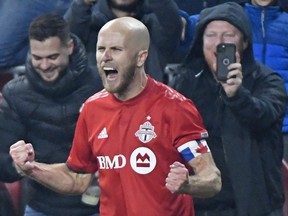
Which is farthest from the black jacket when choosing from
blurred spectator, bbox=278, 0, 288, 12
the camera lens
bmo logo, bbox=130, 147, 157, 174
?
blurred spectator, bbox=278, 0, 288, 12

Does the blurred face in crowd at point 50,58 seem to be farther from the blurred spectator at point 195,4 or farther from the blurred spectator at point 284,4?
the blurred spectator at point 284,4

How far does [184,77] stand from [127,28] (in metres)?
1.22

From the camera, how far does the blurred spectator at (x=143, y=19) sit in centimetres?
700

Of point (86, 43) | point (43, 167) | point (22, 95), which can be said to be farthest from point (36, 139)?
point (43, 167)

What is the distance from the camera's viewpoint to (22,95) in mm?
6844

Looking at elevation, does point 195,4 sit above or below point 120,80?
below

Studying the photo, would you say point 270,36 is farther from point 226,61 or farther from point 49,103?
point 49,103

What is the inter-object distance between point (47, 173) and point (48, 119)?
1.21 metres

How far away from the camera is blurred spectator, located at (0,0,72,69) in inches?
305

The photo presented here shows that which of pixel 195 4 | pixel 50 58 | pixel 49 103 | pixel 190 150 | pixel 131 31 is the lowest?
pixel 195 4

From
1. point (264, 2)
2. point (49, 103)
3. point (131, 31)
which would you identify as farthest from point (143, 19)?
point (131, 31)

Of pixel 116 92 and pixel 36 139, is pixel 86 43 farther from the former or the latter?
pixel 116 92

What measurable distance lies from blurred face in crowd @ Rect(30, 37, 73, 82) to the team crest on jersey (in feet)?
4.62

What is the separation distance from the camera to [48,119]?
22.3 ft
